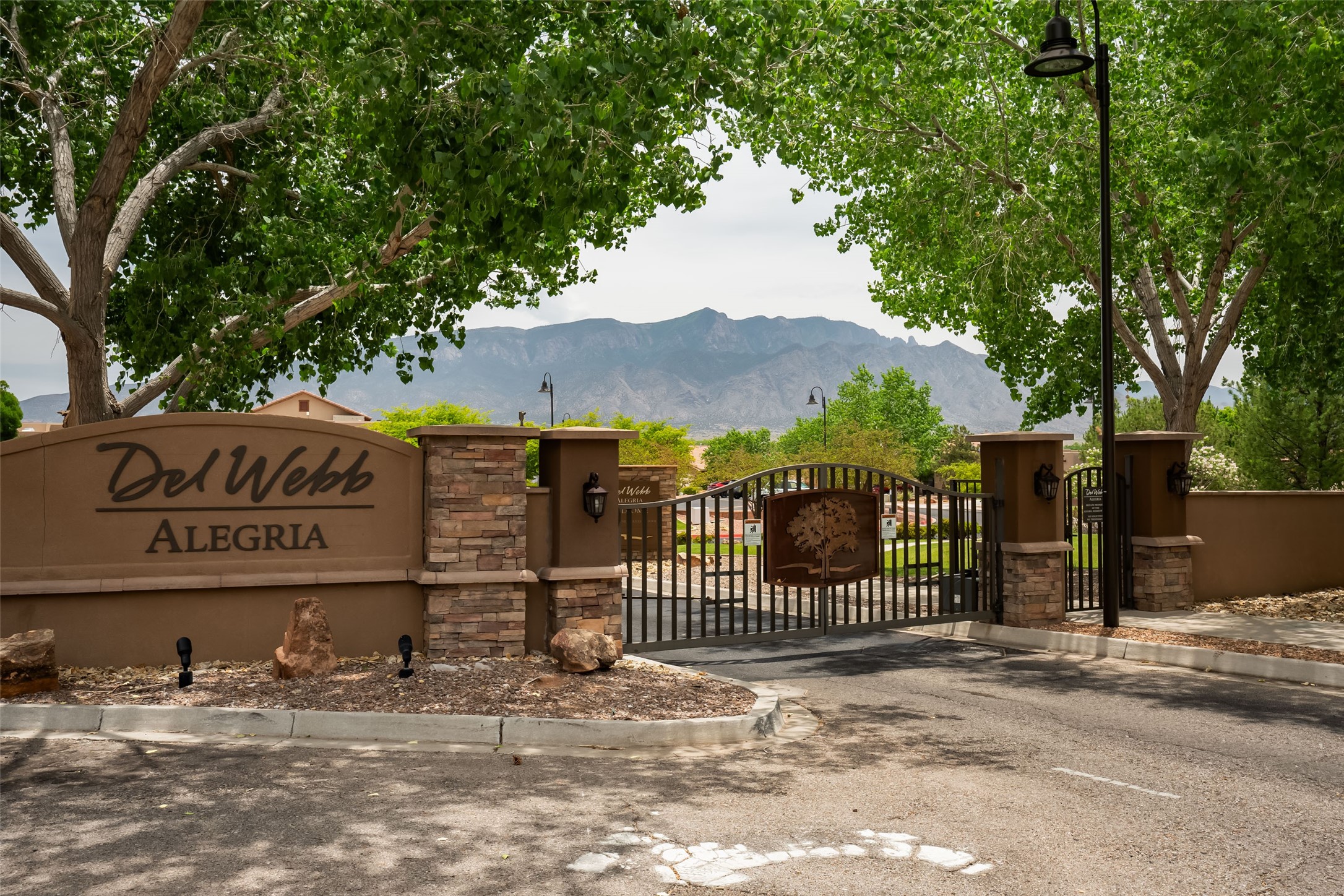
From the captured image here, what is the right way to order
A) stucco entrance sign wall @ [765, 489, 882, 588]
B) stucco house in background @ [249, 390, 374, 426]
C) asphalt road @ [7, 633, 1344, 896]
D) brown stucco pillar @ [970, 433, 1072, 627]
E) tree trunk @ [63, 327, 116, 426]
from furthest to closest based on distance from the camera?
1. stucco house in background @ [249, 390, 374, 426]
2. tree trunk @ [63, 327, 116, 426]
3. brown stucco pillar @ [970, 433, 1072, 627]
4. stucco entrance sign wall @ [765, 489, 882, 588]
5. asphalt road @ [7, 633, 1344, 896]

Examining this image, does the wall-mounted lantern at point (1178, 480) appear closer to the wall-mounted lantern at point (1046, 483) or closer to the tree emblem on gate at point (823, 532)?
the wall-mounted lantern at point (1046, 483)

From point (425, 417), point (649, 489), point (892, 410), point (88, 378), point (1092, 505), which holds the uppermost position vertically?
point (892, 410)

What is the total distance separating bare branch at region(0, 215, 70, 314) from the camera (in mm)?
12883

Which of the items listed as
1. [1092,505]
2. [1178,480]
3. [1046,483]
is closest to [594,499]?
[1046,483]

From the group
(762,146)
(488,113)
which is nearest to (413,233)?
(762,146)

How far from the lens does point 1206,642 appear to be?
11680mm

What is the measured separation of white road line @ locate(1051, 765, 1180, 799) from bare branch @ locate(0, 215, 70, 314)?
1342cm

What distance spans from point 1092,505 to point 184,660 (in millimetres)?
11604

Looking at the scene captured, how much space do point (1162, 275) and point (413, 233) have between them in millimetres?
14769

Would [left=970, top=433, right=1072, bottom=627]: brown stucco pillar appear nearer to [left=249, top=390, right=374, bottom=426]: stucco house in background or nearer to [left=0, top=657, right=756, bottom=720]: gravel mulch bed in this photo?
[left=0, top=657, right=756, bottom=720]: gravel mulch bed

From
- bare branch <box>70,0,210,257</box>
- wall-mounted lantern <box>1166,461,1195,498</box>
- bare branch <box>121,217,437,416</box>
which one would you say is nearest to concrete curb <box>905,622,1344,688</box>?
wall-mounted lantern <box>1166,461,1195,498</box>

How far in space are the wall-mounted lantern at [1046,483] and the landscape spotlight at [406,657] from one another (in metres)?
8.66

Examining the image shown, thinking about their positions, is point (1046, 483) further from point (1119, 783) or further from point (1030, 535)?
point (1119, 783)

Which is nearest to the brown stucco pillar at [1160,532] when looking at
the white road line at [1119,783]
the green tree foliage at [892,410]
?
the white road line at [1119,783]
